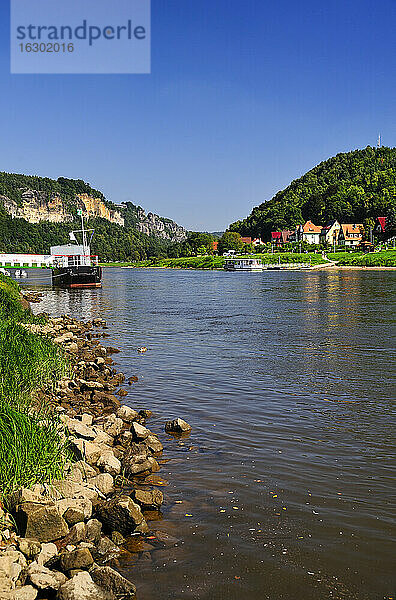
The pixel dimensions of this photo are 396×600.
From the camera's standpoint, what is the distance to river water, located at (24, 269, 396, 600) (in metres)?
7.15

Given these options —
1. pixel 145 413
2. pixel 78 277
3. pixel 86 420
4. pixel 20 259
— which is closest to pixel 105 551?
pixel 86 420

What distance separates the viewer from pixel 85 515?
7.88m

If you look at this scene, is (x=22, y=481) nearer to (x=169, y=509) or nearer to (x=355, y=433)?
(x=169, y=509)

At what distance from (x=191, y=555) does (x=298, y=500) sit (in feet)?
8.12

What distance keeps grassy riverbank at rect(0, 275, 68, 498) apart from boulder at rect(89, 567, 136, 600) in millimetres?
2037

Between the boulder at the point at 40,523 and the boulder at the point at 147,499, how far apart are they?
1.62m

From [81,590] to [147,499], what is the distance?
2.75 meters

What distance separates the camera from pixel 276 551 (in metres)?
7.71

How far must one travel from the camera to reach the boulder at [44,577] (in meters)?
6.25

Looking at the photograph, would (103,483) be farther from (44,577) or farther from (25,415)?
(44,577)

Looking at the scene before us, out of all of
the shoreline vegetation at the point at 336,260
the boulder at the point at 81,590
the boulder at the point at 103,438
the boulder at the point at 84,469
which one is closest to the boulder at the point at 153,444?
the boulder at the point at 103,438

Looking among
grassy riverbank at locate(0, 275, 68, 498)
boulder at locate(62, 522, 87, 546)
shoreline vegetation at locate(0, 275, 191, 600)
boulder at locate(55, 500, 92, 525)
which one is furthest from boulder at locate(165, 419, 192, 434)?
boulder at locate(62, 522, 87, 546)

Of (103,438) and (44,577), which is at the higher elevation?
(103,438)

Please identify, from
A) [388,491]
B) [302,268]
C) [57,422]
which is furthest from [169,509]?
[302,268]
